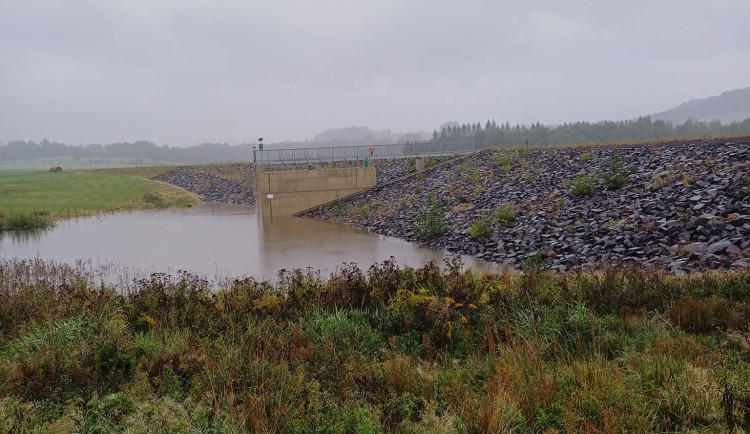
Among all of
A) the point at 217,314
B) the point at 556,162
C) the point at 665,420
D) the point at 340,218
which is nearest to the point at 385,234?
the point at 340,218

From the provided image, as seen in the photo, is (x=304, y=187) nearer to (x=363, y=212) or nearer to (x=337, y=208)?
(x=337, y=208)

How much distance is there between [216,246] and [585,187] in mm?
13817

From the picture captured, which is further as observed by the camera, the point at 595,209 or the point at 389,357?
the point at 595,209

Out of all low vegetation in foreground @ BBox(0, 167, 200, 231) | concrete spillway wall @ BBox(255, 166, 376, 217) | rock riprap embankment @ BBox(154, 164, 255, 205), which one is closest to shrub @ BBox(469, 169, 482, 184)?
concrete spillway wall @ BBox(255, 166, 376, 217)

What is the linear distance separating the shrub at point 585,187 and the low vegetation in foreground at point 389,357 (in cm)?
884

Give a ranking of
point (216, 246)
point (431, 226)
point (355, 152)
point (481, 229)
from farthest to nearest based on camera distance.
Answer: point (355, 152)
point (216, 246)
point (431, 226)
point (481, 229)

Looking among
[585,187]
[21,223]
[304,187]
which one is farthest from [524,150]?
[21,223]

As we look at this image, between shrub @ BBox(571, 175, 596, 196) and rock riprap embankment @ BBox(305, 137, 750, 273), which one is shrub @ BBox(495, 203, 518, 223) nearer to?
rock riprap embankment @ BBox(305, 137, 750, 273)

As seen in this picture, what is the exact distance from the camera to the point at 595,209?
50.5 ft

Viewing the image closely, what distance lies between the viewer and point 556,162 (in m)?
23.7

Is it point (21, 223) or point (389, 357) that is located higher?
point (21, 223)

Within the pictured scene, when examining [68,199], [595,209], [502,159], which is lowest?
[595,209]

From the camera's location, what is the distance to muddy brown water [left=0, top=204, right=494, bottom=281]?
1484 cm

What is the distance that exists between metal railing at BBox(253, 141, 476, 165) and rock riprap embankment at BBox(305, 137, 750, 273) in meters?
8.15
